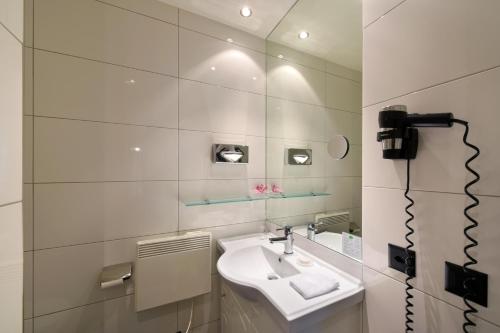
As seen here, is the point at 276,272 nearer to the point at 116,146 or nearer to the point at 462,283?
the point at 462,283

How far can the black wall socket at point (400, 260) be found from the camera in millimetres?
685

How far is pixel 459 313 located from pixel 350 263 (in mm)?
393

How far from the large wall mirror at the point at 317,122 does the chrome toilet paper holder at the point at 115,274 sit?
3.33 ft

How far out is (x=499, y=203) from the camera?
0.51m

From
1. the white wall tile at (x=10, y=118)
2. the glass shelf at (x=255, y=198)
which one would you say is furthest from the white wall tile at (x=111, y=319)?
the white wall tile at (x=10, y=118)

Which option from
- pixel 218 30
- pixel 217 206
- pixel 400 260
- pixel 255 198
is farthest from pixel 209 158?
pixel 400 260

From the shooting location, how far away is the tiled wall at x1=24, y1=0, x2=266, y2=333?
3.32 feet

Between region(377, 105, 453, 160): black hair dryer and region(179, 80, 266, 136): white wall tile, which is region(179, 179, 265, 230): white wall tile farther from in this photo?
region(377, 105, 453, 160): black hair dryer

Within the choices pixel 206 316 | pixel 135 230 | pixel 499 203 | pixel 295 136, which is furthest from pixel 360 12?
pixel 206 316

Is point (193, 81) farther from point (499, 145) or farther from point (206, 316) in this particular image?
point (206, 316)

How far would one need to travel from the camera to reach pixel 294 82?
5.03 feet

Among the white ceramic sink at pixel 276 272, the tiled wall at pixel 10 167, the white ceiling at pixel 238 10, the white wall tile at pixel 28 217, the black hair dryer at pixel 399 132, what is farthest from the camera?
the white ceiling at pixel 238 10

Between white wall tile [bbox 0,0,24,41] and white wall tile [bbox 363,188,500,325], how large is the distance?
1136 millimetres

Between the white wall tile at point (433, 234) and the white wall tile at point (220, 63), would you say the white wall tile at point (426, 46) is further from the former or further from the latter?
the white wall tile at point (220, 63)
